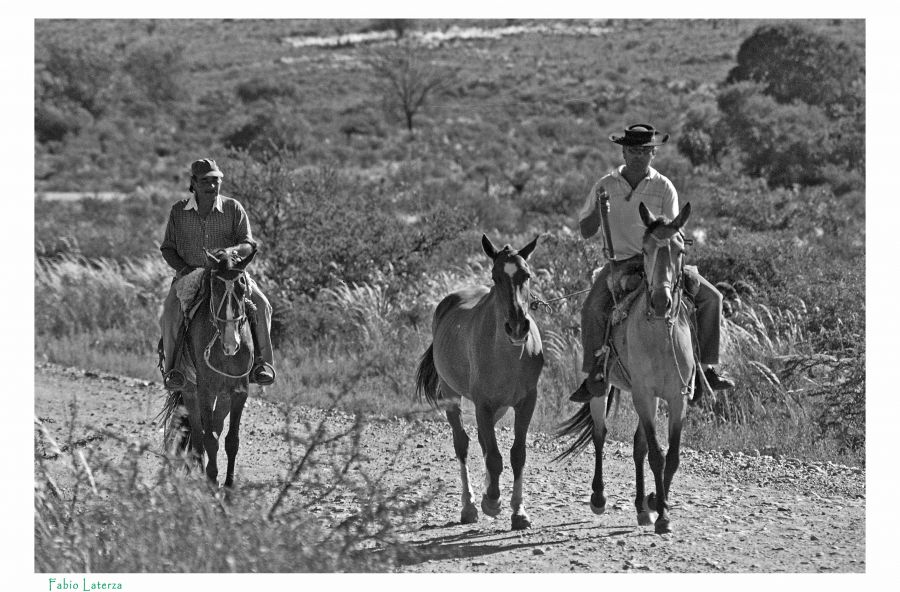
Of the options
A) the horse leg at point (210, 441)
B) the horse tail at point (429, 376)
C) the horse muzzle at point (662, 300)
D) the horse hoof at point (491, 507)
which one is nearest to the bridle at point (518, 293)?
the horse muzzle at point (662, 300)

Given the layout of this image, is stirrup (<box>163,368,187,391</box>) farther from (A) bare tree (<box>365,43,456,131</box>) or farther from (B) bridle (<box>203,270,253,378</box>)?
(A) bare tree (<box>365,43,456,131</box>)

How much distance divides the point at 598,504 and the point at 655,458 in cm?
72

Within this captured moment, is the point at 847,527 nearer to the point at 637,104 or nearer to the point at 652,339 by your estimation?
the point at 652,339

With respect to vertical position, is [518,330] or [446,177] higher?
[446,177]

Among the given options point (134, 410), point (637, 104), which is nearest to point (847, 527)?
point (134, 410)

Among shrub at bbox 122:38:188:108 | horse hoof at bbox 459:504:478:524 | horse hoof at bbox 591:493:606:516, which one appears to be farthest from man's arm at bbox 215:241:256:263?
shrub at bbox 122:38:188:108

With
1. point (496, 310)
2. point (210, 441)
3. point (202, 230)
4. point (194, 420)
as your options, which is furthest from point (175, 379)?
point (496, 310)

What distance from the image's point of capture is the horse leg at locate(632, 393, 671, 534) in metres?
8.11

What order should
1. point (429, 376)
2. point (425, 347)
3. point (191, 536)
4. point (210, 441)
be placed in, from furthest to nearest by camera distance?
1. point (425, 347)
2. point (429, 376)
3. point (210, 441)
4. point (191, 536)

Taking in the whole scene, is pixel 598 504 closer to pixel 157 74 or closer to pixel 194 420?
pixel 194 420

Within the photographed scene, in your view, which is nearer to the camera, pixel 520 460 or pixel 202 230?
pixel 520 460

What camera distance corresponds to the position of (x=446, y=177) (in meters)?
39.6

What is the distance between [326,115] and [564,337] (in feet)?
145

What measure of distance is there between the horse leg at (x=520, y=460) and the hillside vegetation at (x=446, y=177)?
1.34 meters
